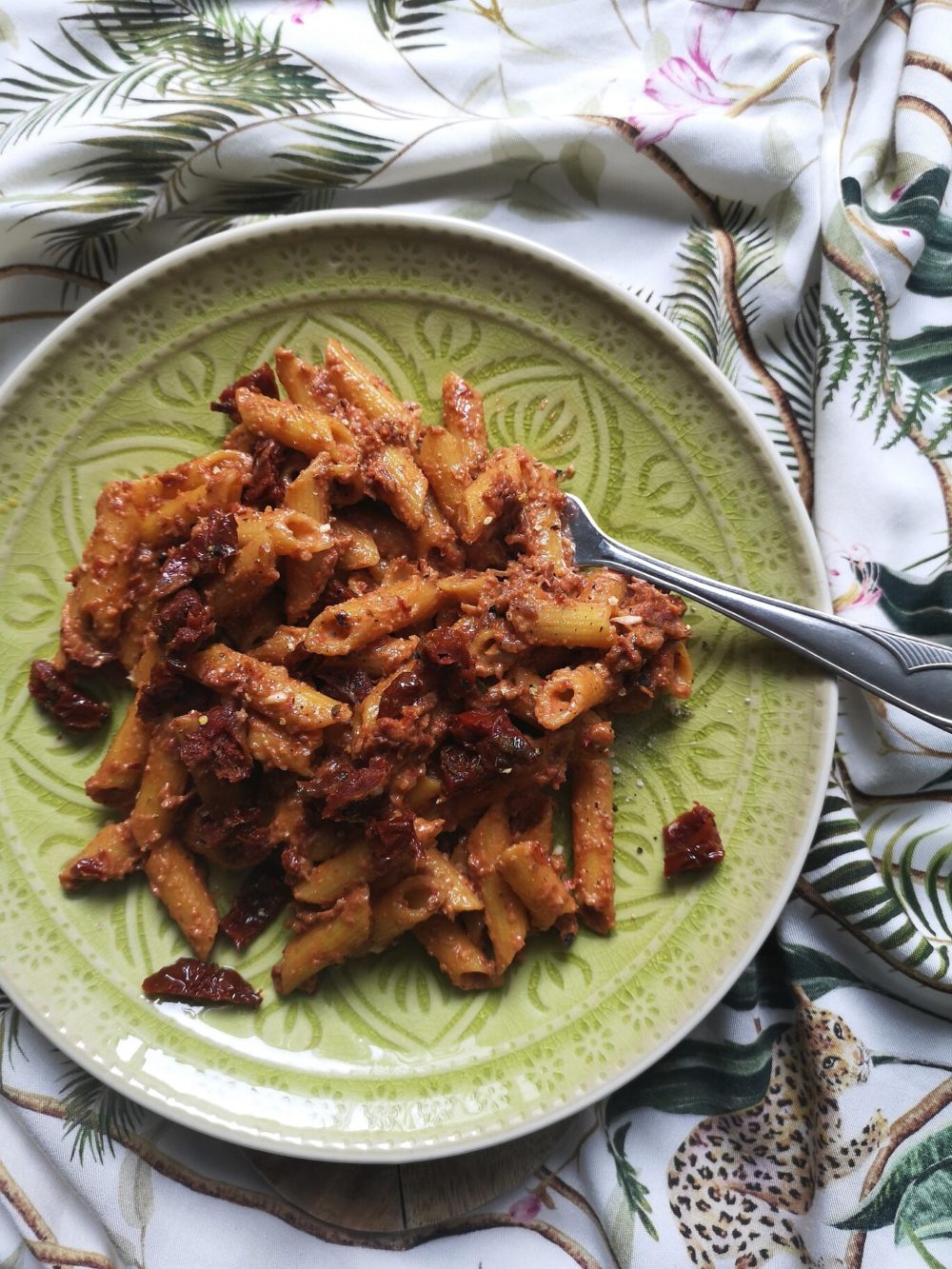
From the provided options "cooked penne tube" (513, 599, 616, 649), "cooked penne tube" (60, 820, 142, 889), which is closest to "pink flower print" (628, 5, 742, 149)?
"cooked penne tube" (513, 599, 616, 649)

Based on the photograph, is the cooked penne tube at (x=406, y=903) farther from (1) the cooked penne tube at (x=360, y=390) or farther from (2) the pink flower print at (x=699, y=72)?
(2) the pink flower print at (x=699, y=72)

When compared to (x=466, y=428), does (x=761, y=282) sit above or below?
above

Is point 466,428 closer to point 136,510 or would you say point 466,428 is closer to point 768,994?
point 136,510

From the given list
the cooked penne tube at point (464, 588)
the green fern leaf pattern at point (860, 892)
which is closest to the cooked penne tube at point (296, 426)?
the cooked penne tube at point (464, 588)

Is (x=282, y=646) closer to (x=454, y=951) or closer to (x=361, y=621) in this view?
(x=361, y=621)

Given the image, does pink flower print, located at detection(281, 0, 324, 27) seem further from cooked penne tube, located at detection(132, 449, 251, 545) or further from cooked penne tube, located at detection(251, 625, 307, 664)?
cooked penne tube, located at detection(251, 625, 307, 664)

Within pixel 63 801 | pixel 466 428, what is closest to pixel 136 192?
pixel 466 428

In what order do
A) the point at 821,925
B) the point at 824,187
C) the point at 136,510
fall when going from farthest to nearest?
1. the point at 824,187
2. the point at 821,925
3. the point at 136,510
